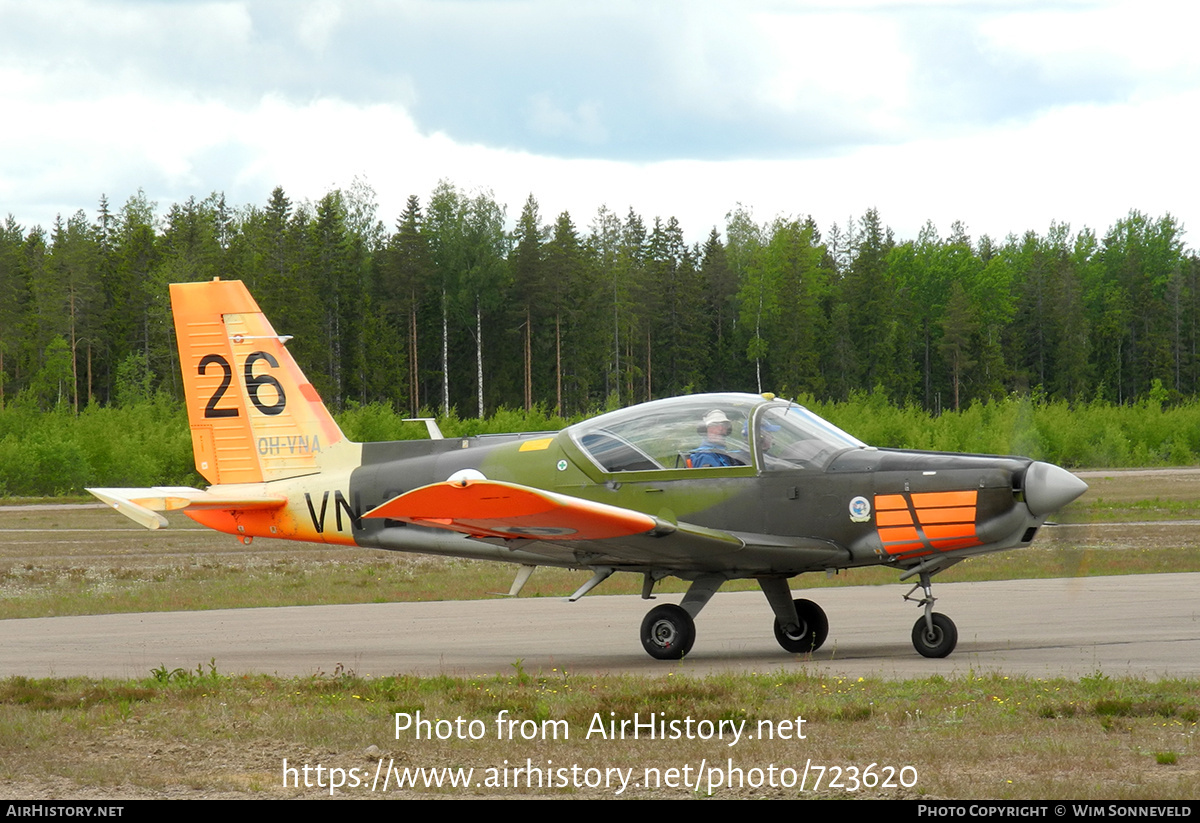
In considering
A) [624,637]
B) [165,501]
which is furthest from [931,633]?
[165,501]

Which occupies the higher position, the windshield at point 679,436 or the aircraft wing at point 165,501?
the windshield at point 679,436

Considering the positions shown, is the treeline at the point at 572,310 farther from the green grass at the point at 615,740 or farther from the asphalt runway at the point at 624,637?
the green grass at the point at 615,740

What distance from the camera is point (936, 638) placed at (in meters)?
11.5

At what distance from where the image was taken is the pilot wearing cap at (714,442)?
1183 centimetres

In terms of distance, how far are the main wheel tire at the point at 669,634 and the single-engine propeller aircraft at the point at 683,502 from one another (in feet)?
0.05

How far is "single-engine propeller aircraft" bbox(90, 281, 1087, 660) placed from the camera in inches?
431

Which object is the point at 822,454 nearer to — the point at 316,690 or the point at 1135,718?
the point at 1135,718

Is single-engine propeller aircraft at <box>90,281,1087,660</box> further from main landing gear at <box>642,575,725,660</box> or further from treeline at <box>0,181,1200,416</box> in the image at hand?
treeline at <box>0,181,1200,416</box>

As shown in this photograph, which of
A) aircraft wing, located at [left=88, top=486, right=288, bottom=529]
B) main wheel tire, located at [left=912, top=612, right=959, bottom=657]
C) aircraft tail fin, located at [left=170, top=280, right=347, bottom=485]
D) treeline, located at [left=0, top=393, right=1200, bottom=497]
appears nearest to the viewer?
main wheel tire, located at [left=912, top=612, right=959, bottom=657]

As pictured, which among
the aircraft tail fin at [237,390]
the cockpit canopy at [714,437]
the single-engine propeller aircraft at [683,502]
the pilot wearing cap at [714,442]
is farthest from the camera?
the aircraft tail fin at [237,390]

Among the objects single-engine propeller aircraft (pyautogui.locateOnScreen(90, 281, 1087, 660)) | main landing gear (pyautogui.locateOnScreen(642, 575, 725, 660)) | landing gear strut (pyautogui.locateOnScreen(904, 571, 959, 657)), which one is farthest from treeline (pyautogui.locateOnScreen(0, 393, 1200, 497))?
main landing gear (pyautogui.locateOnScreen(642, 575, 725, 660))

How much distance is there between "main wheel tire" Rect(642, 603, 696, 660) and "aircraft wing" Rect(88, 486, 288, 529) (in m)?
4.61

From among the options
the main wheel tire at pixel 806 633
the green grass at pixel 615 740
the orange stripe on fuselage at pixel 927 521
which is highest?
the orange stripe on fuselage at pixel 927 521

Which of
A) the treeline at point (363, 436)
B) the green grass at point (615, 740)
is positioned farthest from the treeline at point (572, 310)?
the green grass at point (615, 740)
